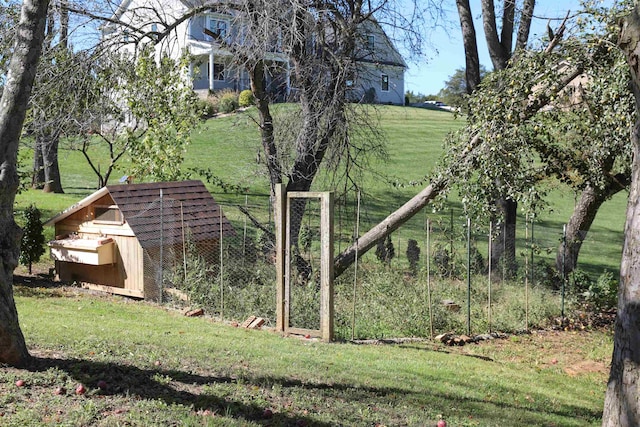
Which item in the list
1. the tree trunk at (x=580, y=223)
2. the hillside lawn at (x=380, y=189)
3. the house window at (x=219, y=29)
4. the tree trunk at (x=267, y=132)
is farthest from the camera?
the hillside lawn at (x=380, y=189)

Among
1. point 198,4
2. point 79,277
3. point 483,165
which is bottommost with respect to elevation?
point 79,277

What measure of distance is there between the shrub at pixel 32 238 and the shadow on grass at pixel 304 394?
880 cm

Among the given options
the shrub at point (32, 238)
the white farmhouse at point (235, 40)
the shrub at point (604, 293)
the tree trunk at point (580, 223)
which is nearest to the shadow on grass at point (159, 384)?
the white farmhouse at point (235, 40)

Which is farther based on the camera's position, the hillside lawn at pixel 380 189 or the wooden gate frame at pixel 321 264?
the hillside lawn at pixel 380 189

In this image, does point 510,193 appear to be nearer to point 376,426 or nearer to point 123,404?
point 376,426

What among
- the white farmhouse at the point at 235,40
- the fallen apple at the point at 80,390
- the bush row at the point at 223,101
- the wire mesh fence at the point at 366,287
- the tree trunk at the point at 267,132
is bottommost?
the wire mesh fence at the point at 366,287

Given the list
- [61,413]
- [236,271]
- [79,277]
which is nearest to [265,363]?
[61,413]

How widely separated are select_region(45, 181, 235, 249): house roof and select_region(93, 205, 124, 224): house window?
0.69ft

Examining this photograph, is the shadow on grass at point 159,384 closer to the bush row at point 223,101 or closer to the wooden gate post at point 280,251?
the wooden gate post at point 280,251

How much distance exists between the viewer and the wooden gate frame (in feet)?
32.0

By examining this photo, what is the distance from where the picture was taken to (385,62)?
1496cm

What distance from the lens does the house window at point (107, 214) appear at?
13.1 meters

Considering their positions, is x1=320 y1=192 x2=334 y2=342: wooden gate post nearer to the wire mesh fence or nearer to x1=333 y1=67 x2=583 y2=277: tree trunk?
the wire mesh fence

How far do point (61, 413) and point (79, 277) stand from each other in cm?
973
